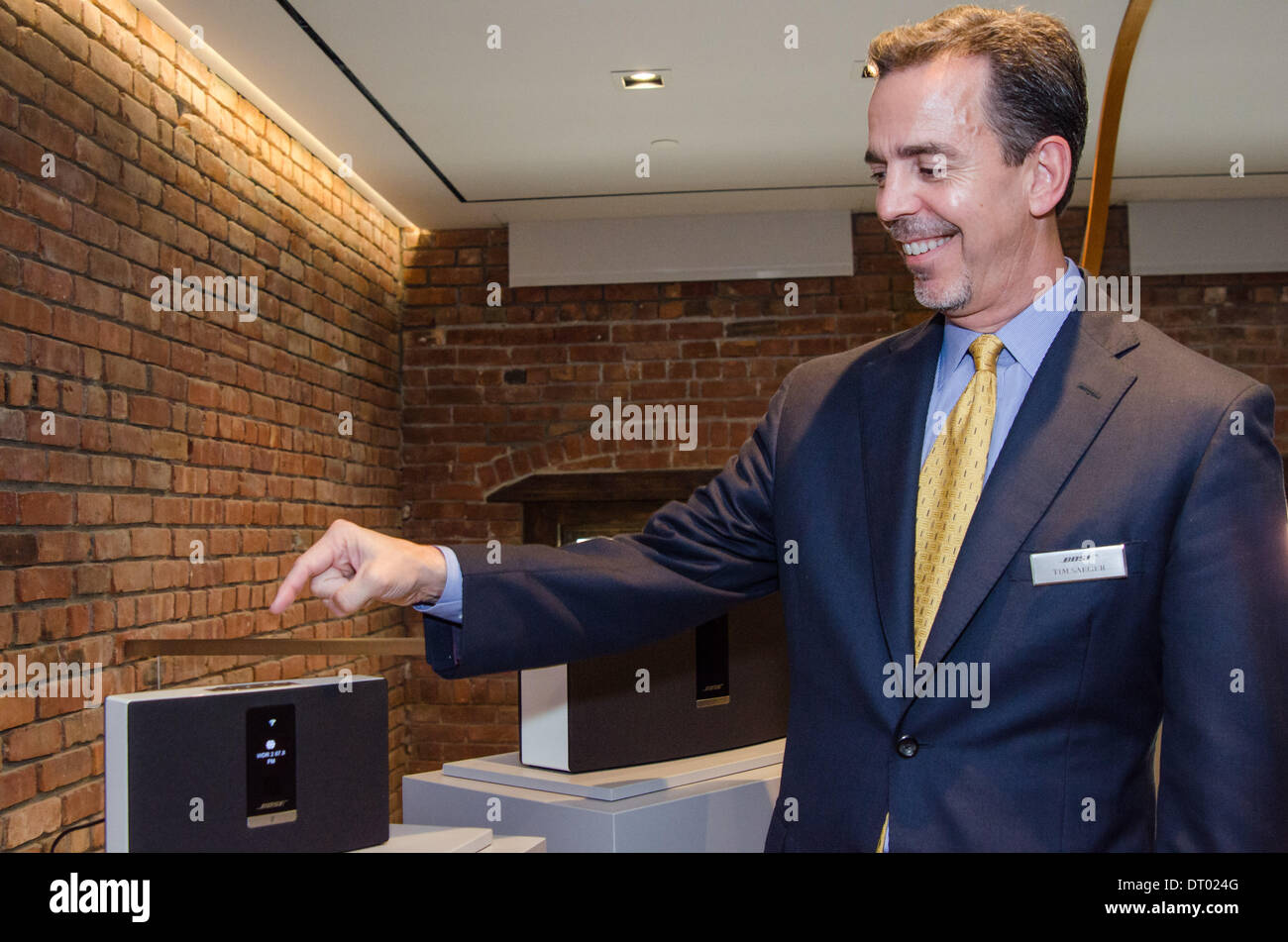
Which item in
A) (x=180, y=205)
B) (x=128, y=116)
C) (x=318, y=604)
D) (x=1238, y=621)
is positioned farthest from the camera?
(x=318, y=604)

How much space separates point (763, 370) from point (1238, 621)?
4.12 m

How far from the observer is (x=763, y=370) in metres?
5.07

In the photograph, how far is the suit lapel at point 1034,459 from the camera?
1.06m

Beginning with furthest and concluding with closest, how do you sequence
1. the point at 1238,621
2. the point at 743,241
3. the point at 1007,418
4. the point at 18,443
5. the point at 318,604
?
the point at 743,241 → the point at 318,604 → the point at 18,443 → the point at 1007,418 → the point at 1238,621

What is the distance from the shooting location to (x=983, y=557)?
1062 millimetres

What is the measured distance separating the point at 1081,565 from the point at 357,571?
0.67m

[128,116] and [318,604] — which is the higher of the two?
[128,116]

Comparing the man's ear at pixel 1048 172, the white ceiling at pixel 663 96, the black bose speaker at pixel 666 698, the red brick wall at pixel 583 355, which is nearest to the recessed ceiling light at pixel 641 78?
the white ceiling at pixel 663 96

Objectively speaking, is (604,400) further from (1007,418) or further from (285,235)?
(1007,418)

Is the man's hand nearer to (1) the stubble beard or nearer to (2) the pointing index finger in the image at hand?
(2) the pointing index finger

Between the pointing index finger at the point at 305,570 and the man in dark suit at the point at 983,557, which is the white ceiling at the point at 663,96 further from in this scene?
the pointing index finger at the point at 305,570

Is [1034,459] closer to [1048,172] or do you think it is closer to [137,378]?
[1048,172]

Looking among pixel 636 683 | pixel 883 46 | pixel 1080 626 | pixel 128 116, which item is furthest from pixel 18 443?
pixel 1080 626

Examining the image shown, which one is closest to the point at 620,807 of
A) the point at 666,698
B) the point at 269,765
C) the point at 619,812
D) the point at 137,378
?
the point at 619,812
